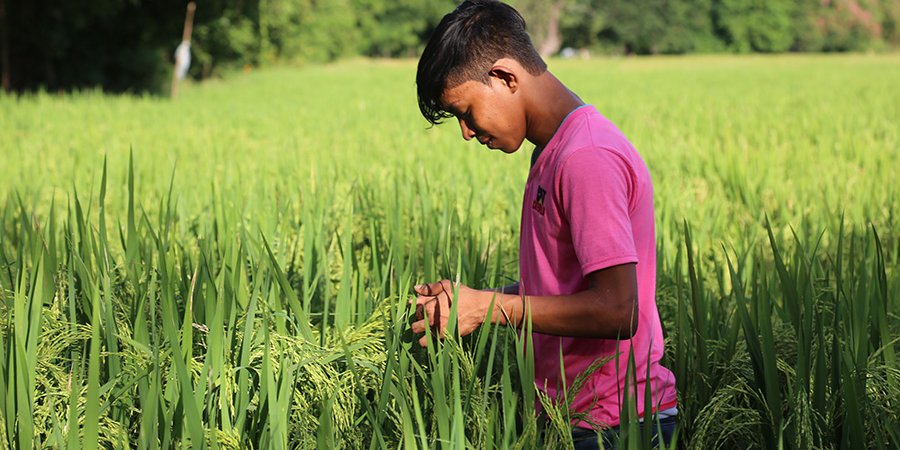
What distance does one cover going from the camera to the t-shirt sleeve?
4.56 feet

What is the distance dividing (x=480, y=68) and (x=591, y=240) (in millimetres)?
331

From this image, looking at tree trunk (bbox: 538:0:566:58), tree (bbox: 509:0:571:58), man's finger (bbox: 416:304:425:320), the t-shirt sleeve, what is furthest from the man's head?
tree trunk (bbox: 538:0:566:58)

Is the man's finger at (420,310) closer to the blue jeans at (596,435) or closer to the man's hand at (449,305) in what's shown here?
the man's hand at (449,305)

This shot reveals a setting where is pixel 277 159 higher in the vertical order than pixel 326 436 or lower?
higher

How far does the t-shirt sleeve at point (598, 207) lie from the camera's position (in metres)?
1.39

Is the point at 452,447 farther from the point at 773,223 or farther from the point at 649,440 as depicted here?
the point at 773,223

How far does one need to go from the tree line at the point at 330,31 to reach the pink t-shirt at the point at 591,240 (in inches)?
496

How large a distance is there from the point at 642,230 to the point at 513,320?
9.6 inches

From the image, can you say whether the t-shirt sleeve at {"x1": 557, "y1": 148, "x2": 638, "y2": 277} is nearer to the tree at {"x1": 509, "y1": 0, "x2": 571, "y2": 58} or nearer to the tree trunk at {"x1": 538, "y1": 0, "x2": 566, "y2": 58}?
the tree at {"x1": 509, "y1": 0, "x2": 571, "y2": 58}

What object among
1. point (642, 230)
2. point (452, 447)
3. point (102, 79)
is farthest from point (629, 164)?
point (102, 79)

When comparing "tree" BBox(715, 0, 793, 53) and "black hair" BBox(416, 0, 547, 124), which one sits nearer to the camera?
"black hair" BBox(416, 0, 547, 124)

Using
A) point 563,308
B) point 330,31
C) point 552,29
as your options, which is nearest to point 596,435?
point 563,308

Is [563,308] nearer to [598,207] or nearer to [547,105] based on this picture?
[598,207]

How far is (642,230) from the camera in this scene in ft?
5.07
